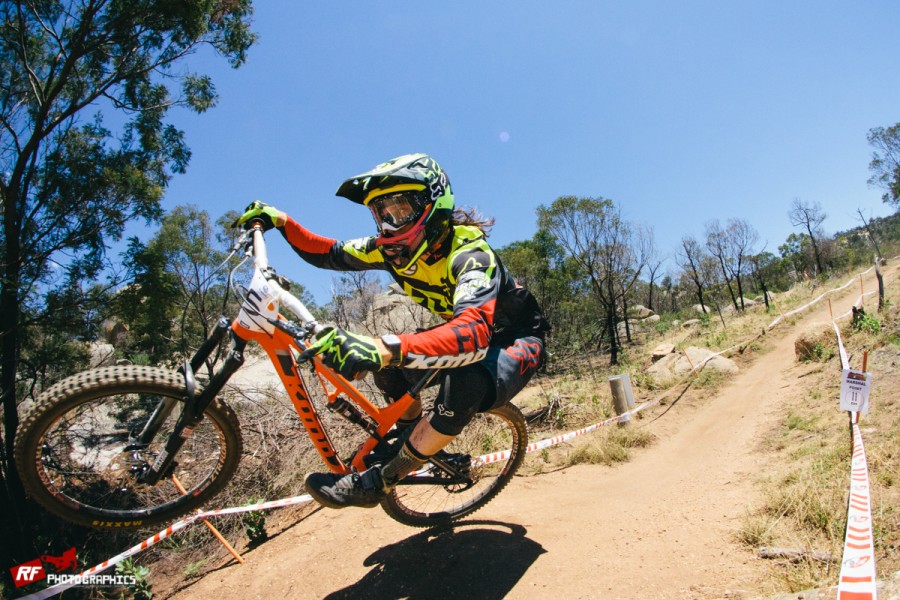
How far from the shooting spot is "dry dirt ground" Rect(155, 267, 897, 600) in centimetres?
336

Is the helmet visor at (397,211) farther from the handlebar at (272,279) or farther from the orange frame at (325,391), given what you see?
the orange frame at (325,391)

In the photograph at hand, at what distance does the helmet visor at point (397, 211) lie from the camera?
10.4 feet

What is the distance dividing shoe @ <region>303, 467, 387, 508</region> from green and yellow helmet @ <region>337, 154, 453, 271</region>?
1608mm

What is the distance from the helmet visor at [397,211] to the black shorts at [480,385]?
1063mm

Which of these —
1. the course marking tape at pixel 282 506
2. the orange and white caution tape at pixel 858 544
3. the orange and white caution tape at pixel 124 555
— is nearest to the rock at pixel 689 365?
the course marking tape at pixel 282 506

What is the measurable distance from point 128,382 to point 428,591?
2659 mm

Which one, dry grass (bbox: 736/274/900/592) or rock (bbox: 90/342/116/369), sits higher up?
rock (bbox: 90/342/116/369)

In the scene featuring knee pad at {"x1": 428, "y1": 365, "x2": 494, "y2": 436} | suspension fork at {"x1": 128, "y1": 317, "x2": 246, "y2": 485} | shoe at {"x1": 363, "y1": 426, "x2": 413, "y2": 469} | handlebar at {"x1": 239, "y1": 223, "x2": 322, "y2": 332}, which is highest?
handlebar at {"x1": 239, "y1": 223, "x2": 322, "y2": 332}

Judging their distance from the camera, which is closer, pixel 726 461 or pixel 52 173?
pixel 726 461

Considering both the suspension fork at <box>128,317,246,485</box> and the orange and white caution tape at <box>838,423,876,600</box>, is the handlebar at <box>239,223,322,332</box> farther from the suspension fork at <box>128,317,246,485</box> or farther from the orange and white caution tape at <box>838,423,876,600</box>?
the orange and white caution tape at <box>838,423,876,600</box>

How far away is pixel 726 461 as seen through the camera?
5.99 meters

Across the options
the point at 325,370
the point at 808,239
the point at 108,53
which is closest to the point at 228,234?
the point at 108,53

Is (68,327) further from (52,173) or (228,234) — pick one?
(228,234)

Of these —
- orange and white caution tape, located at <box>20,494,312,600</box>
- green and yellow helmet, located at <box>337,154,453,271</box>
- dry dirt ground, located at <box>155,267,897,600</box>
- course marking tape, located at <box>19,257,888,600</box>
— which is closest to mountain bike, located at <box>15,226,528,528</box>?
dry dirt ground, located at <box>155,267,897,600</box>
